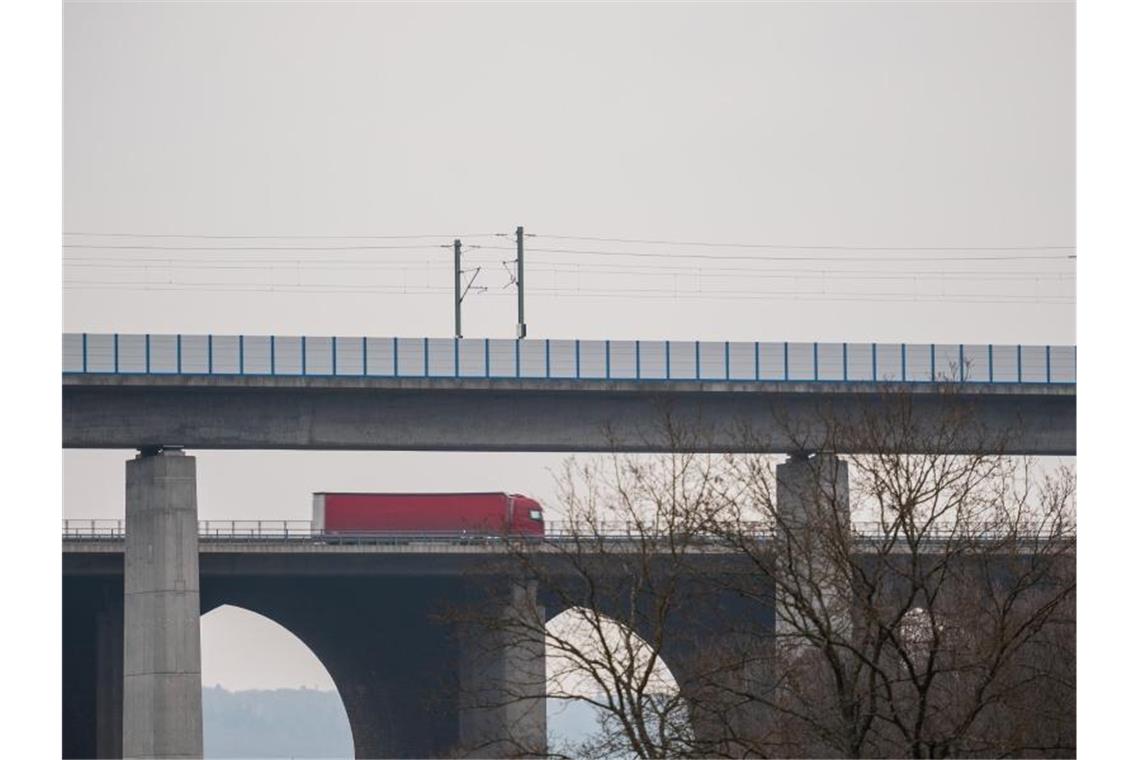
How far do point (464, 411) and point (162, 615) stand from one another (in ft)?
37.4

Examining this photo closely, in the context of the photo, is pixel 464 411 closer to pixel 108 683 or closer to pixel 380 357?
pixel 380 357

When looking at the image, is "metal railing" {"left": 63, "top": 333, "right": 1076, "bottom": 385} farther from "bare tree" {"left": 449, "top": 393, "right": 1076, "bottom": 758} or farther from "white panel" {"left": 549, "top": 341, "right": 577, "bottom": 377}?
"bare tree" {"left": 449, "top": 393, "right": 1076, "bottom": 758}

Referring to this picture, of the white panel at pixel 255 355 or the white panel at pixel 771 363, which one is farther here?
the white panel at pixel 771 363

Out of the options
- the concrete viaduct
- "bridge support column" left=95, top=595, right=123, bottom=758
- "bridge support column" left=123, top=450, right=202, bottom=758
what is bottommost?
"bridge support column" left=95, top=595, right=123, bottom=758

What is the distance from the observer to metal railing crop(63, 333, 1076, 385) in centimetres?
6406

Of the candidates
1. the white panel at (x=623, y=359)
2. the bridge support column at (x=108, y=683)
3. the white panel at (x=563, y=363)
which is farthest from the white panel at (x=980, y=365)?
the bridge support column at (x=108, y=683)

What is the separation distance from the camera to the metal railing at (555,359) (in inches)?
2522

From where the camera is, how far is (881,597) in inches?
1357

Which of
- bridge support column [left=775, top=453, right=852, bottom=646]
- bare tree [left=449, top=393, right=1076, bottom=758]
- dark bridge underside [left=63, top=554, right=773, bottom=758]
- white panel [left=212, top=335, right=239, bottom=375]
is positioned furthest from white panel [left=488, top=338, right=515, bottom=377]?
bridge support column [left=775, top=453, right=852, bottom=646]

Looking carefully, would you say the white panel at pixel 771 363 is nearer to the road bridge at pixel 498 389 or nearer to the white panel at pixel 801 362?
the road bridge at pixel 498 389

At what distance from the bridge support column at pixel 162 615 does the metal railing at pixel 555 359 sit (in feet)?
12.6

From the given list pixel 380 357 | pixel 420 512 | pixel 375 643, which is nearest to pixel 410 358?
pixel 380 357

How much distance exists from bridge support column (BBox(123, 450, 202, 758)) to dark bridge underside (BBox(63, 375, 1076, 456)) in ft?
4.95
